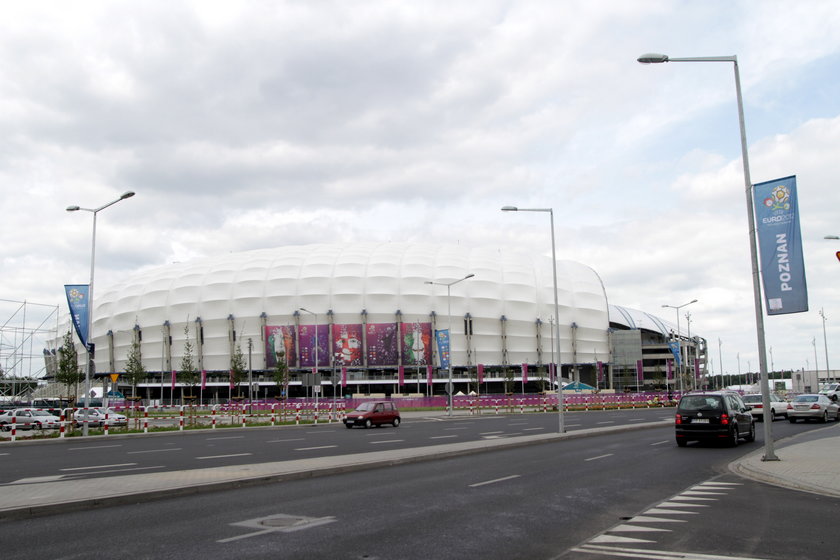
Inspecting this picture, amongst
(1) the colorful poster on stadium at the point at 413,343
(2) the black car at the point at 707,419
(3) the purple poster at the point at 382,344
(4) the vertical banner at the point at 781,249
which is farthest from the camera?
(1) the colorful poster on stadium at the point at 413,343

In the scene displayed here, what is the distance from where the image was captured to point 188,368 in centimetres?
8650

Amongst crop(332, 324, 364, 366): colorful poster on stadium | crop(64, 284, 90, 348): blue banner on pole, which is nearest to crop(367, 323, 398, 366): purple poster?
crop(332, 324, 364, 366): colorful poster on stadium

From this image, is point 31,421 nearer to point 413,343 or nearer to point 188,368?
point 188,368

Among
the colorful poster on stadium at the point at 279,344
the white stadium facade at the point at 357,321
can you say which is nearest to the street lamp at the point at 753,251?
the white stadium facade at the point at 357,321

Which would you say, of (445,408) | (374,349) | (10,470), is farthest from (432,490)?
(374,349)

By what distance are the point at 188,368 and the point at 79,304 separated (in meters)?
52.8

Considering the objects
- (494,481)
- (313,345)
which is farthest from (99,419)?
(313,345)

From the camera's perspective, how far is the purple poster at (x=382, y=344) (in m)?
98.9

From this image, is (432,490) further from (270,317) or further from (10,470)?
(270,317)

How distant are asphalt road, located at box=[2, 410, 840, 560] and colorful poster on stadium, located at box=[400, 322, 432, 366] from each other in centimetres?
8259

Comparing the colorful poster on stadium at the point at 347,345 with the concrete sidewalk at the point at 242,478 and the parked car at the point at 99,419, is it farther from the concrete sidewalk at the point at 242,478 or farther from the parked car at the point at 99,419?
the concrete sidewalk at the point at 242,478

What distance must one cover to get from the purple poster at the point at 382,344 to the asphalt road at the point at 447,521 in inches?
3256

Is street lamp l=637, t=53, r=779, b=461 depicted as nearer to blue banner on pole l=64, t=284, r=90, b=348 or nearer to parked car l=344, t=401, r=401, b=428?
parked car l=344, t=401, r=401, b=428

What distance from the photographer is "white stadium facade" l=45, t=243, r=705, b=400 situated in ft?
326
